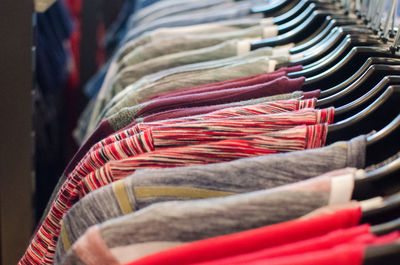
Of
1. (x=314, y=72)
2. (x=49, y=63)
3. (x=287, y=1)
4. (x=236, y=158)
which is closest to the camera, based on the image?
(x=236, y=158)

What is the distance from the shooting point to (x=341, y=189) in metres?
0.44

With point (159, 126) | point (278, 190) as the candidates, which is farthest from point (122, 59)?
point (278, 190)

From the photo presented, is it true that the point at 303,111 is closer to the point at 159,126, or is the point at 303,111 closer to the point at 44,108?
the point at 159,126

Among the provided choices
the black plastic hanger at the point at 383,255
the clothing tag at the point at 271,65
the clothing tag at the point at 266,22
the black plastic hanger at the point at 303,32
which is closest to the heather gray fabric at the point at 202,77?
the clothing tag at the point at 271,65

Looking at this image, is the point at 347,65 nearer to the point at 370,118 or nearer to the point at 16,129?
the point at 370,118

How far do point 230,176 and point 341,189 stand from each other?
0.10 m

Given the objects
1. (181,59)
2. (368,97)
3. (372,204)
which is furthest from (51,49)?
(372,204)

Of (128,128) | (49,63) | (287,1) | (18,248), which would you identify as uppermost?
(287,1)

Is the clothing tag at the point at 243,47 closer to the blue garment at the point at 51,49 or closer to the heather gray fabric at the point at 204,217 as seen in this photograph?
the heather gray fabric at the point at 204,217

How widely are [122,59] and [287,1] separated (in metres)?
0.33

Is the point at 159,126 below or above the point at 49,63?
above

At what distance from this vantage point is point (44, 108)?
130 centimetres

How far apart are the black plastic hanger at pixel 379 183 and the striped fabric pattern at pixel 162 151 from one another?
0.29ft

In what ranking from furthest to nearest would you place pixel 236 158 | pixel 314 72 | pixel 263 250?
pixel 314 72
pixel 236 158
pixel 263 250
